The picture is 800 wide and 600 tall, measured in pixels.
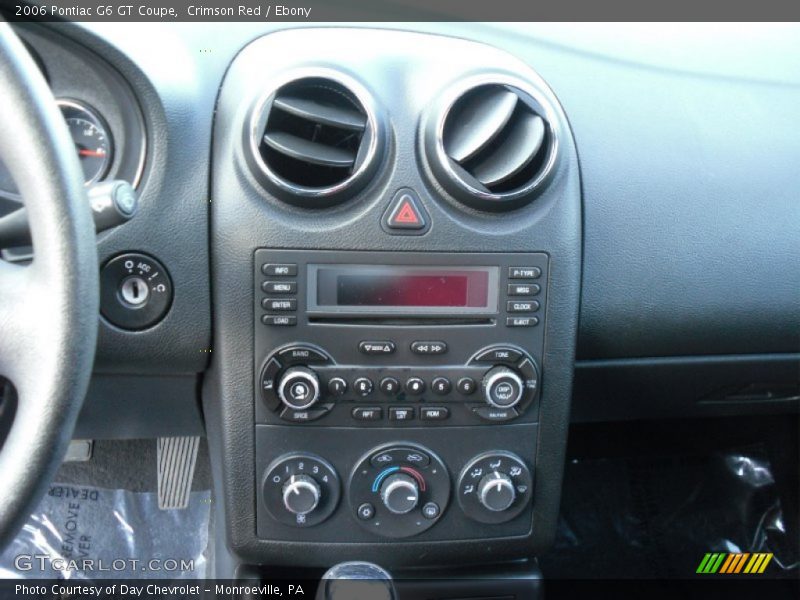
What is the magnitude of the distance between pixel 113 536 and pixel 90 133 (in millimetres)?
872

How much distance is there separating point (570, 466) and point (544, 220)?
85 centimetres

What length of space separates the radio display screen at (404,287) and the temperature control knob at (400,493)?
0.77 feet

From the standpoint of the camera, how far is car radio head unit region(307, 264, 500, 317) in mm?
1052

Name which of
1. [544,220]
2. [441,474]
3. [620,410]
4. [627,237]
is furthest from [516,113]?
[620,410]

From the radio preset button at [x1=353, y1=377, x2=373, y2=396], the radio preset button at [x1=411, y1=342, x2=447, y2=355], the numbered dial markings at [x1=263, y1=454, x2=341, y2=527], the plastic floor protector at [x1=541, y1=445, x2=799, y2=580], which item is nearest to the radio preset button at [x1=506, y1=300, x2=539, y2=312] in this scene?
the radio preset button at [x1=411, y1=342, x2=447, y2=355]

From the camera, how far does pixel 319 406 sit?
1.07m

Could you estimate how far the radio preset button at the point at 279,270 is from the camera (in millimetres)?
1038

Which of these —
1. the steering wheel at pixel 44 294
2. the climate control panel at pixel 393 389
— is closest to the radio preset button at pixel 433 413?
the climate control panel at pixel 393 389

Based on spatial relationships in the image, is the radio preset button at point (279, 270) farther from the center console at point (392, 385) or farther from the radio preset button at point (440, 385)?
the radio preset button at point (440, 385)

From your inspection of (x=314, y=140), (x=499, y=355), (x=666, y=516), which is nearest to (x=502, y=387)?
(x=499, y=355)

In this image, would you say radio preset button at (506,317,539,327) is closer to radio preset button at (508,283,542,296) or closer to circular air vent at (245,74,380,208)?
radio preset button at (508,283,542,296)

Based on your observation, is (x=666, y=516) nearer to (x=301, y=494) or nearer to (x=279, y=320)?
(x=301, y=494)

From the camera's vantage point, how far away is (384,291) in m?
1.06

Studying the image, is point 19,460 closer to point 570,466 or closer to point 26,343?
point 26,343
